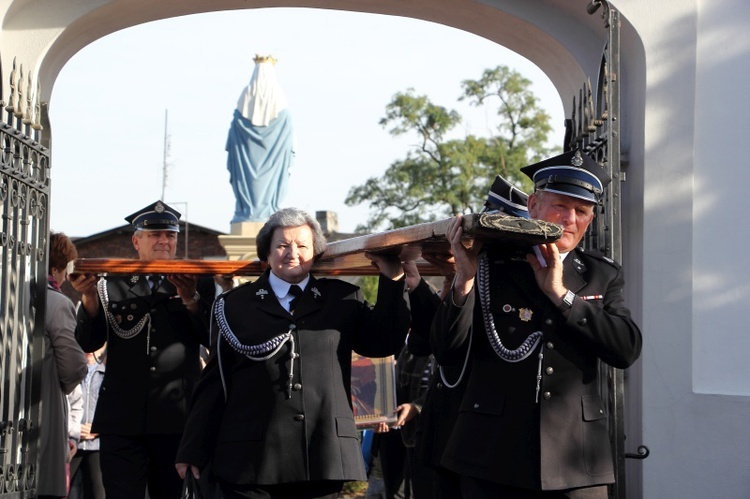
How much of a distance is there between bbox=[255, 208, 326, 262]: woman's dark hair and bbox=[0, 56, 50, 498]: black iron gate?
4.38 feet

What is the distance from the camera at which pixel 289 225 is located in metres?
5.62

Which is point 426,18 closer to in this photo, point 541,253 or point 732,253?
point 732,253

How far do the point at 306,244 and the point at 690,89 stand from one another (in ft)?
7.53

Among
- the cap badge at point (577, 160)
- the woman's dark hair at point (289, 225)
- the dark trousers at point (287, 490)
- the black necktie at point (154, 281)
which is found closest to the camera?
the cap badge at point (577, 160)

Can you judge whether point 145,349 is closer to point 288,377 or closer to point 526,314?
point 288,377

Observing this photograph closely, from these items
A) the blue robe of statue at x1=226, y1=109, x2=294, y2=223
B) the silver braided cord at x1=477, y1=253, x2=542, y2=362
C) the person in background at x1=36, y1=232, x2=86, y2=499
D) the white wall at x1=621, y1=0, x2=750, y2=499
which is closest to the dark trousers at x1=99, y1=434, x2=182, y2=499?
the person in background at x1=36, y1=232, x2=86, y2=499

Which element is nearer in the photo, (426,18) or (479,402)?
(479,402)

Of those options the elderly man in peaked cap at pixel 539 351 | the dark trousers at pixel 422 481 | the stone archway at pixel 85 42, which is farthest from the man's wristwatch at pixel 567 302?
the stone archway at pixel 85 42

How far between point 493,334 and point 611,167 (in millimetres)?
1649

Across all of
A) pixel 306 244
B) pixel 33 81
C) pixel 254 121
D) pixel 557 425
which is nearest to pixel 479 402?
pixel 557 425

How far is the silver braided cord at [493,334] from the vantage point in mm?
4605

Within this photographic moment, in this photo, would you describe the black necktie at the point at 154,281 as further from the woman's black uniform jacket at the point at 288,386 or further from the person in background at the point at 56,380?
the woman's black uniform jacket at the point at 288,386

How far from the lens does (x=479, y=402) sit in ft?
15.3

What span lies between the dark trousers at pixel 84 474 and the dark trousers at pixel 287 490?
144 inches
